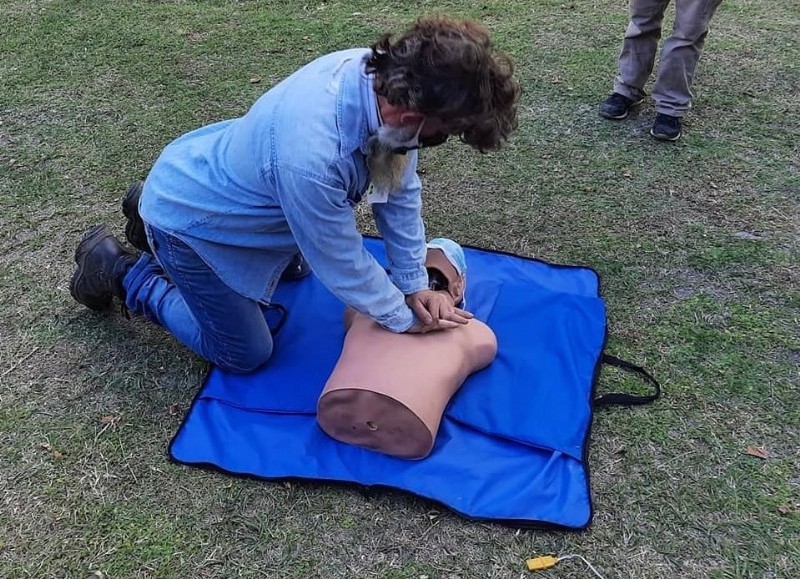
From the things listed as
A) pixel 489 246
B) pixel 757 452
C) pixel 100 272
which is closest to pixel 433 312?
pixel 489 246

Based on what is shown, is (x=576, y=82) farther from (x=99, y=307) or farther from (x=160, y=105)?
(x=99, y=307)

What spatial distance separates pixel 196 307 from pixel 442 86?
120cm

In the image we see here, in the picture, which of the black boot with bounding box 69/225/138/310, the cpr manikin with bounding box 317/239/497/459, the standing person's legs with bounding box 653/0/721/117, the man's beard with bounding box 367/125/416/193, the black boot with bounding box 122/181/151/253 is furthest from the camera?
the standing person's legs with bounding box 653/0/721/117

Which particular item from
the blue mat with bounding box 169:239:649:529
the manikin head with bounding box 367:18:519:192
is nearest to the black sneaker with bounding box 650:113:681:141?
the blue mat with bounding box 169:239:649:529

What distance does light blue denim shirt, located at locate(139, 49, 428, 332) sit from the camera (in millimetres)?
1899

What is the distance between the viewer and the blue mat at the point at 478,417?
7.32ft

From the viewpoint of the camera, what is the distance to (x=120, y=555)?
82.5 inches

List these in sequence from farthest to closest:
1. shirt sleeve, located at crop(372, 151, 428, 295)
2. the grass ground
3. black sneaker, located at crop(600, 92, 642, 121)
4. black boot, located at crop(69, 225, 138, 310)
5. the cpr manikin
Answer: black sneaker, located at crop(600, 92, 642, 121)
black boot, located at crop(69, 225, 138, 310)
shirt sleeve, located at crop(372, 151, 428, 295)
the cpr manikin
the grass ground

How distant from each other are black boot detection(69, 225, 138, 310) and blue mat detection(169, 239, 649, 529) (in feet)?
1.77

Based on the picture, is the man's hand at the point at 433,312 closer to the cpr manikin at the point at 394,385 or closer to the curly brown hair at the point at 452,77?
the cpr manikin at the point at 394,385

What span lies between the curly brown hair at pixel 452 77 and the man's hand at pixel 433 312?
76 centimetres

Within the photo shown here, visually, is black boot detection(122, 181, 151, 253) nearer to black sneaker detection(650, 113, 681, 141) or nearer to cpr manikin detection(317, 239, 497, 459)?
cpr manikin detection(317, 239, 497, 459)

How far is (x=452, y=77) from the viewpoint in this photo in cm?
171

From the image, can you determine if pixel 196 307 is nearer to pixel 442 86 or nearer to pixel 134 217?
pixel 134 217
